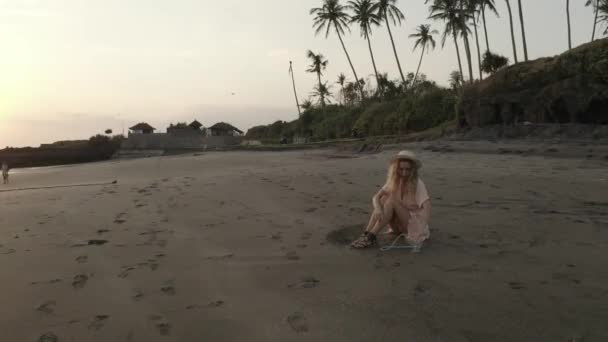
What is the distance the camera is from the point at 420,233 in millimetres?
3980

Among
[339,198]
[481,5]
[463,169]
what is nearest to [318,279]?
[339,198]

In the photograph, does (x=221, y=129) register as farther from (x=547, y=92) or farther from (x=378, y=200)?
(x=378, y=200)

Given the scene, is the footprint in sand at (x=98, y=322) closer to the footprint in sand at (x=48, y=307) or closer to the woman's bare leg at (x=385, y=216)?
the footprint in sand at (x=48, y=307)

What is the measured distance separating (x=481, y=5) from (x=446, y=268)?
30.2 metres

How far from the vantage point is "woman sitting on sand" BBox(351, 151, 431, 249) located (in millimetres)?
4055

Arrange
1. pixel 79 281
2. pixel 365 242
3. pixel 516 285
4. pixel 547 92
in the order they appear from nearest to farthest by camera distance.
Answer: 1. pixel 516 285
2. pixel 79 281
3. pixel 365 242
4. pixel 547 92

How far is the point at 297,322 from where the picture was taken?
2.61m

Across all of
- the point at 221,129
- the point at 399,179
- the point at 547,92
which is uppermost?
the point at 221,129

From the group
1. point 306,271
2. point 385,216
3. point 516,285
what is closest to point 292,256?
point 306,271

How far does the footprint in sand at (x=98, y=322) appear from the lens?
2633 millimetres

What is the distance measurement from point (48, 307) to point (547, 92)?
15.2m

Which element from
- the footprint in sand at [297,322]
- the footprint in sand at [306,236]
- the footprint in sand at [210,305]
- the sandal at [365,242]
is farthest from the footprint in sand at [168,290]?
the sandal at [365,242]

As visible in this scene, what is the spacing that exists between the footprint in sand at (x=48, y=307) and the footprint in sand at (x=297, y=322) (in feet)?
5.08

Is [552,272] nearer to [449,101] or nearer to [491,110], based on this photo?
[491,110]
